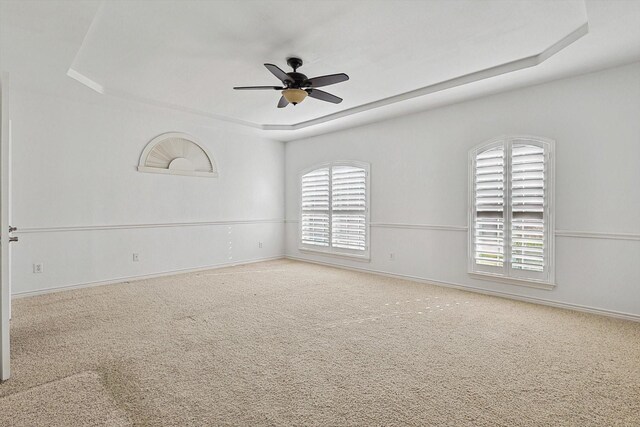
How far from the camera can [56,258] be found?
436 centimetres

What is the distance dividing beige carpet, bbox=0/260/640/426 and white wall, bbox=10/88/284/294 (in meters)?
0.67

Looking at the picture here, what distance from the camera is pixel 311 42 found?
307 centimetres

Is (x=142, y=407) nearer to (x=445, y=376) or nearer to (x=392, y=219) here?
(x=445, y=376)

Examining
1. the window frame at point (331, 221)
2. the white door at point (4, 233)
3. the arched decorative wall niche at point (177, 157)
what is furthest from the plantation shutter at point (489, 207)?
the white door at point (4, 233)

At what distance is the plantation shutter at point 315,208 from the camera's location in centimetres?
643

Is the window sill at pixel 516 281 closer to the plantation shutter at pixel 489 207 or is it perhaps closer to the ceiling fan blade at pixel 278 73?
the plantation shutter at pixel 489 207

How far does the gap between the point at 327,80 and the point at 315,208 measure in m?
3.60

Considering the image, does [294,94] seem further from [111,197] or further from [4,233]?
[111,197]

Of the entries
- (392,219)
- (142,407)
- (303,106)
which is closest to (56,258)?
(142,407)

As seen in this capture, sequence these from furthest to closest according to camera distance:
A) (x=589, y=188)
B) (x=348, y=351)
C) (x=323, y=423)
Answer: (x=589, y=188), (x=348, y=351), (x=323, y=423)

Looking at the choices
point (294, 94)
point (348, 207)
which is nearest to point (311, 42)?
point (294, 94)

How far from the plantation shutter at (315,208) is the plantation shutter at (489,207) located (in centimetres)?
281

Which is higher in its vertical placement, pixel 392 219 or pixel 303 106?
pixel 303 106

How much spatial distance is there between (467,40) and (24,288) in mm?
5773
